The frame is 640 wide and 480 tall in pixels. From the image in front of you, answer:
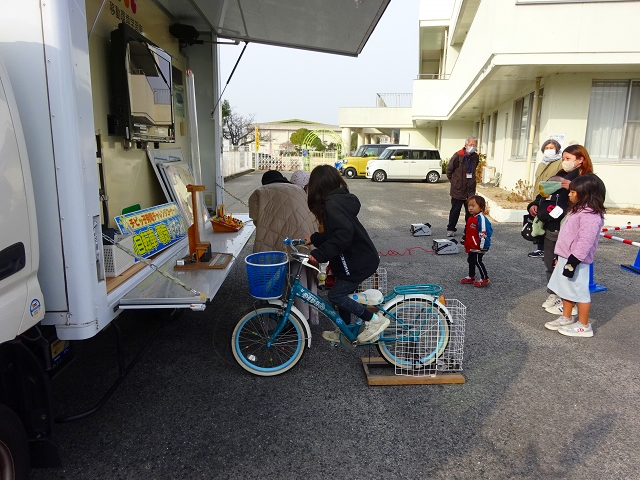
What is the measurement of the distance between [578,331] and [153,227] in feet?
13.9

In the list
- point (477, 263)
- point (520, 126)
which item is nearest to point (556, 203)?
point (477, 263)

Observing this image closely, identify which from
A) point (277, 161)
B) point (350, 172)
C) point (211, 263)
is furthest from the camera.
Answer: point (277, 161)

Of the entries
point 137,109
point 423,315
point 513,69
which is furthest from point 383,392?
point 513,69

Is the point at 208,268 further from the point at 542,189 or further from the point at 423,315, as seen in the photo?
the point at 542,189

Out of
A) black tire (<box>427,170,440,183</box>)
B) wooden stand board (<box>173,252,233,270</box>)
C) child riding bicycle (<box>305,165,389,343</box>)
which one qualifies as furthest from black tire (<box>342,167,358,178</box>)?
child riding bicycle (<box>305,165,389,343</box>)

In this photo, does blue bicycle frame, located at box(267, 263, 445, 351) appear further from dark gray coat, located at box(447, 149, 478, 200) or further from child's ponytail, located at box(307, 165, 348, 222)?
dark gray coat, located at box(447, 149, 478, 200)

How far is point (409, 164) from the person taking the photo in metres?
22.7

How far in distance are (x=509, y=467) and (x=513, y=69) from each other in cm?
1046

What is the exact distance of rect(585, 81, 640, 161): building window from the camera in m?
11.1

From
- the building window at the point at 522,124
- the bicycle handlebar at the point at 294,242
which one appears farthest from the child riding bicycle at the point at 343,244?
the building window at the point at 522,124

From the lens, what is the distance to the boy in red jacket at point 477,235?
585 centimetres

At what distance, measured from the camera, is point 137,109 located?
4266 millimetres

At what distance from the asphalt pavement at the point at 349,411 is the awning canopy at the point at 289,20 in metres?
3.41

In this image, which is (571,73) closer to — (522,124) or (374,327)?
(522,124)
